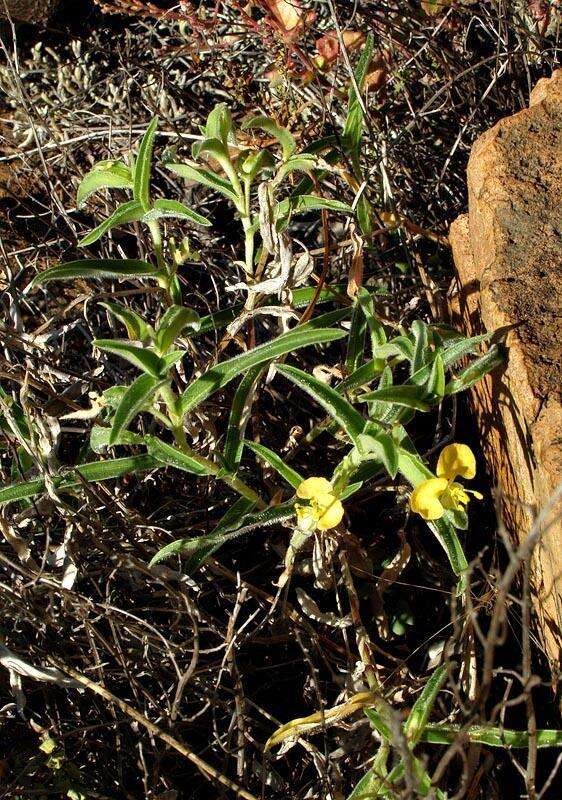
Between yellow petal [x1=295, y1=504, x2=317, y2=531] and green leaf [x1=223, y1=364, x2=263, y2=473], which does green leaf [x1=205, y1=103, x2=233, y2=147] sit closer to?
green leaf [x1=223, y1=364, x2=263, y2=473]

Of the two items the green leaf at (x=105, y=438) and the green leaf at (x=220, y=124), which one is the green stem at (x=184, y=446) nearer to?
the green leaf at (x=105, y=438)

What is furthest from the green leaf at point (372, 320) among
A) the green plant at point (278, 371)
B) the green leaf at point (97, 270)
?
the green leaf at point (97, 270)

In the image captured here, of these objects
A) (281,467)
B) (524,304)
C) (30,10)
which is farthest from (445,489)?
(30,10)

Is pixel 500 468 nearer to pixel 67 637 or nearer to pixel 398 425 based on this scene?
pixel 398 425

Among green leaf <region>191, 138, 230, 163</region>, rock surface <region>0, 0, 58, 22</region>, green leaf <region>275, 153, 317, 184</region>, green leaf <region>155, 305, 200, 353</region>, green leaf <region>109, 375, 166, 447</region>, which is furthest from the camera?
rock surface <region>0, 0, 58, 22</region>

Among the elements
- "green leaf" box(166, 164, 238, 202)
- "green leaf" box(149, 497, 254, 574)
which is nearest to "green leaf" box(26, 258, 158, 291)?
"green leaf" box(166, 164, 238, 202)

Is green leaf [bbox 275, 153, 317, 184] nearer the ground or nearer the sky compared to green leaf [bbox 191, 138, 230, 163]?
nearer the ground
